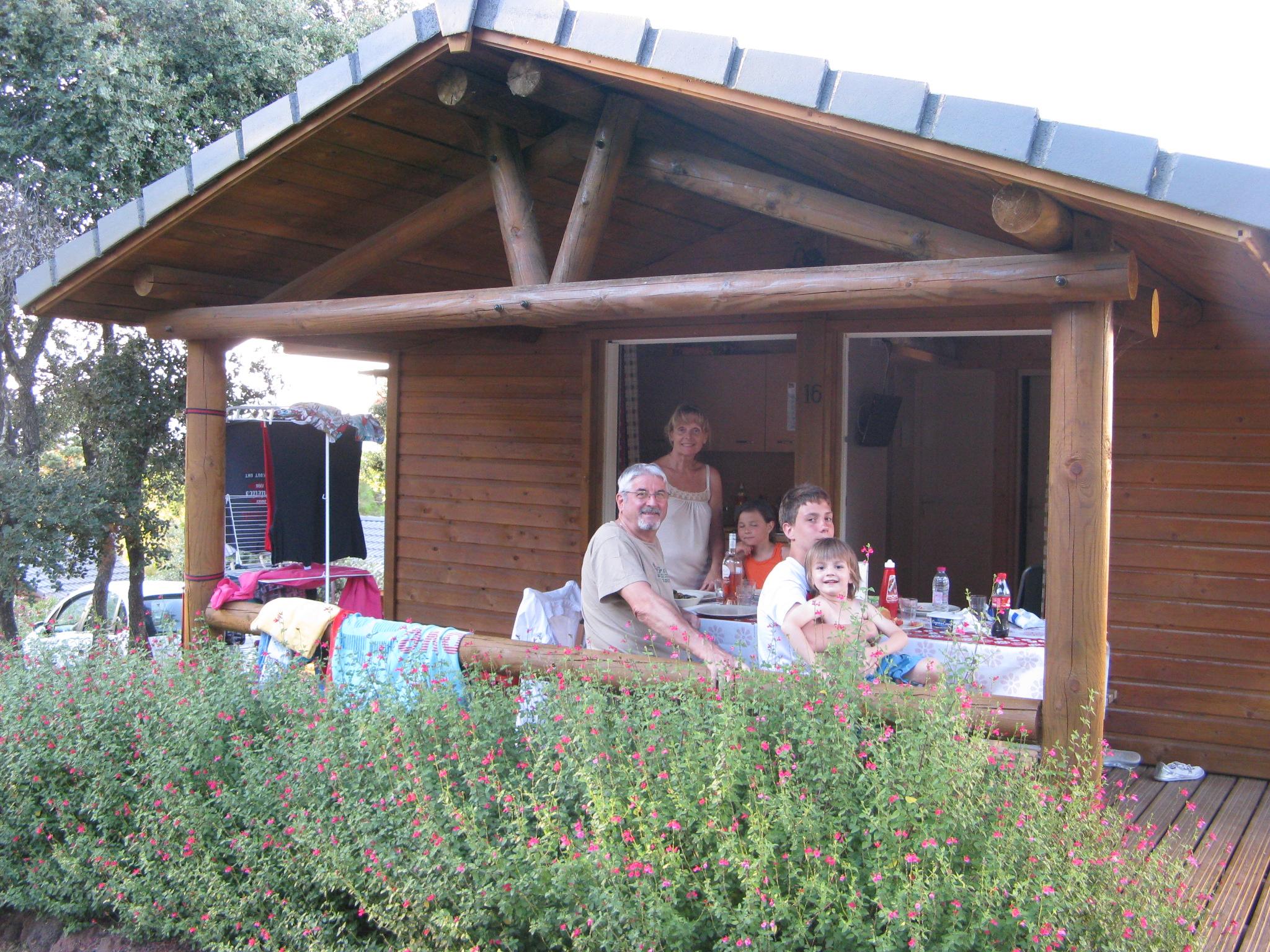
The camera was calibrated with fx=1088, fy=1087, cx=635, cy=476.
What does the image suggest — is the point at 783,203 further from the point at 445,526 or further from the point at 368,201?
the point at 445,526

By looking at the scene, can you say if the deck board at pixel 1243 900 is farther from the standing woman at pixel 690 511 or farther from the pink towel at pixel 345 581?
the pink towel at pixel 345 581

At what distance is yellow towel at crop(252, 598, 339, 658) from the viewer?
411cm

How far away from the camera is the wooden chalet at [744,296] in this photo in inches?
122

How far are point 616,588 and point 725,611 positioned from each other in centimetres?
78

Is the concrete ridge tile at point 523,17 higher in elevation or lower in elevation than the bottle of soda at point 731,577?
higher

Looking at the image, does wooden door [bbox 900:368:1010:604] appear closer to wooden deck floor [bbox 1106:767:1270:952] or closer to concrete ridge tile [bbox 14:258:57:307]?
wooden deck floor [bbox 1106:767:1270:952]

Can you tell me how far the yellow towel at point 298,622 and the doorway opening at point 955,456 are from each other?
3.91m

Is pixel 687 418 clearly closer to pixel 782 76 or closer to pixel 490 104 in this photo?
pixel 490 104

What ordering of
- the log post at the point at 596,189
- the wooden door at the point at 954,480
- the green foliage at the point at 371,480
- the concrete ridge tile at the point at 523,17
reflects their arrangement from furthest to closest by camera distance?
the green foliage at the point at 371,480 < the wooden door at the point at 954,480 < the log post at the point at 596,189 < the concrete ridge tile at the point at 523,17

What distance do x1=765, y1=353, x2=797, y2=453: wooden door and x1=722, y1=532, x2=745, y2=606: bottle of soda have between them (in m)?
3.24

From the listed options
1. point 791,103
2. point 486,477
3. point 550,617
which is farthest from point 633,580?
point 486,477

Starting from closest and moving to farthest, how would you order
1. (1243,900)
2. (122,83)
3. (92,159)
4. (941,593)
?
(1243,900)
(941,593)
(122,83)
(92,159)

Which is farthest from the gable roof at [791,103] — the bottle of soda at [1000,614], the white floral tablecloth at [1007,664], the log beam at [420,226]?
the bottle of soda at [1000,614]

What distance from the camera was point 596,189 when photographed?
4047mm
